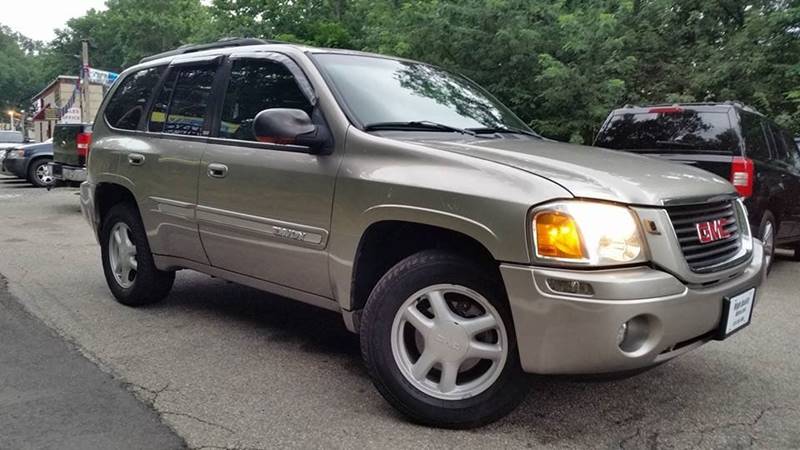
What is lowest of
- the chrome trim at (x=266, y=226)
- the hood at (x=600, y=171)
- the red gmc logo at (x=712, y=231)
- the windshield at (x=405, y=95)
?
the chrome trim at (x=266, y=226)

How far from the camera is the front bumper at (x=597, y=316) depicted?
254 centimetres

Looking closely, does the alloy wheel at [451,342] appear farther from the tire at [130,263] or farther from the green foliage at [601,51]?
the green foliage at [601,51]

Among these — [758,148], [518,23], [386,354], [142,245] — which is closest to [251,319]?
[142,245]

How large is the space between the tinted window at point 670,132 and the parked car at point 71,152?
27.5 ft

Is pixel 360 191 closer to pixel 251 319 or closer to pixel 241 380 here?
pixel 241 380

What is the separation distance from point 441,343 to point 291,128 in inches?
50.1

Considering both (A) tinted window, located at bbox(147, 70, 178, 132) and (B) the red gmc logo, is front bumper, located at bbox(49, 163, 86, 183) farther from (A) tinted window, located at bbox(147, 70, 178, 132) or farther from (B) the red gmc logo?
(B) the red gmc logo

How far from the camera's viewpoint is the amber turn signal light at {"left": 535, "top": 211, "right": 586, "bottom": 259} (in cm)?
261

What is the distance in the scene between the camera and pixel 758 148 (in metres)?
6.46

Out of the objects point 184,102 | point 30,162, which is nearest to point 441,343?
point 184,102

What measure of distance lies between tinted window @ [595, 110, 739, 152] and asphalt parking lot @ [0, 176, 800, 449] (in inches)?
63.0

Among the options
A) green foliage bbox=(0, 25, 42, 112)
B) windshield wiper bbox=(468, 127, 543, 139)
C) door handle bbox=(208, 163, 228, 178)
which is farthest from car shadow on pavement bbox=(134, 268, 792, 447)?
green foliage bbox=(0, 25, 42, 112)

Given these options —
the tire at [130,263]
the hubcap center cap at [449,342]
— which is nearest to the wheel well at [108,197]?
the tire at [130,263]

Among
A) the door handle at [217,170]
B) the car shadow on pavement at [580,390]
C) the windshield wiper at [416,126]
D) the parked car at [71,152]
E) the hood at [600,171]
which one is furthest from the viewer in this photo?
the parked car at [71,152]
